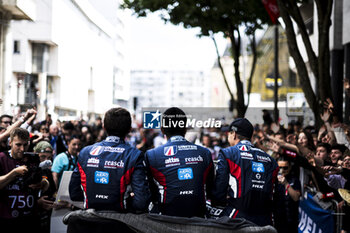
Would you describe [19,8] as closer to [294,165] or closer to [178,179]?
[178,179]

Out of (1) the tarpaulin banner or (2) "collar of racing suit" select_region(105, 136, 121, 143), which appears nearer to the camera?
(2) "collar of racing suit" select_region(105, 136, 121, 143)

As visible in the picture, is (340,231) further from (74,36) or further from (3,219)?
(74,36)

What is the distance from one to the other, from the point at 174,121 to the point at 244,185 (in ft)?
2.99

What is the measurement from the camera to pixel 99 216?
4359mm

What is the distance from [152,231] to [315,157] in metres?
4.50

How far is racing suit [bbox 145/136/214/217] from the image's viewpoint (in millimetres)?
5078

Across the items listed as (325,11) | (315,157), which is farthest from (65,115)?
(315,157)

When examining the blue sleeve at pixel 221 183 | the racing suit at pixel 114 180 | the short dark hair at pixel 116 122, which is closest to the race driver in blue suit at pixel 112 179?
the racing suit at pixel 114 180

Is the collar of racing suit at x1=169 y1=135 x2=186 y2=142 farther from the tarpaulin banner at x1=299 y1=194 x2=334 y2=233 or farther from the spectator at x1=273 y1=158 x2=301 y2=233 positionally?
the tarpaulin banner at x1=299 y1=194 x2=334 y2=233

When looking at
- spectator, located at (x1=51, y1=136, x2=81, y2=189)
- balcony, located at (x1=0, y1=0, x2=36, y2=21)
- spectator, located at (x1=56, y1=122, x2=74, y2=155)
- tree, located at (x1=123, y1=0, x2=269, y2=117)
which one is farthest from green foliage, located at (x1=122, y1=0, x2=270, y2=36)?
balcony, located at (x1=0, y1=0, x2=36, y2=21)

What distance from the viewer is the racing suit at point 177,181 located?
16.7 ft

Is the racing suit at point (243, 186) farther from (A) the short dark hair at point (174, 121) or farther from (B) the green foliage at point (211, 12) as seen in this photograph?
(B) the green foliage at point (211, 12)

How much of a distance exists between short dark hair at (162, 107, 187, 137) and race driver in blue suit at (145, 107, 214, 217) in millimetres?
197

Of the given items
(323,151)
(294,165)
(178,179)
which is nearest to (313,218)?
(294,165)
